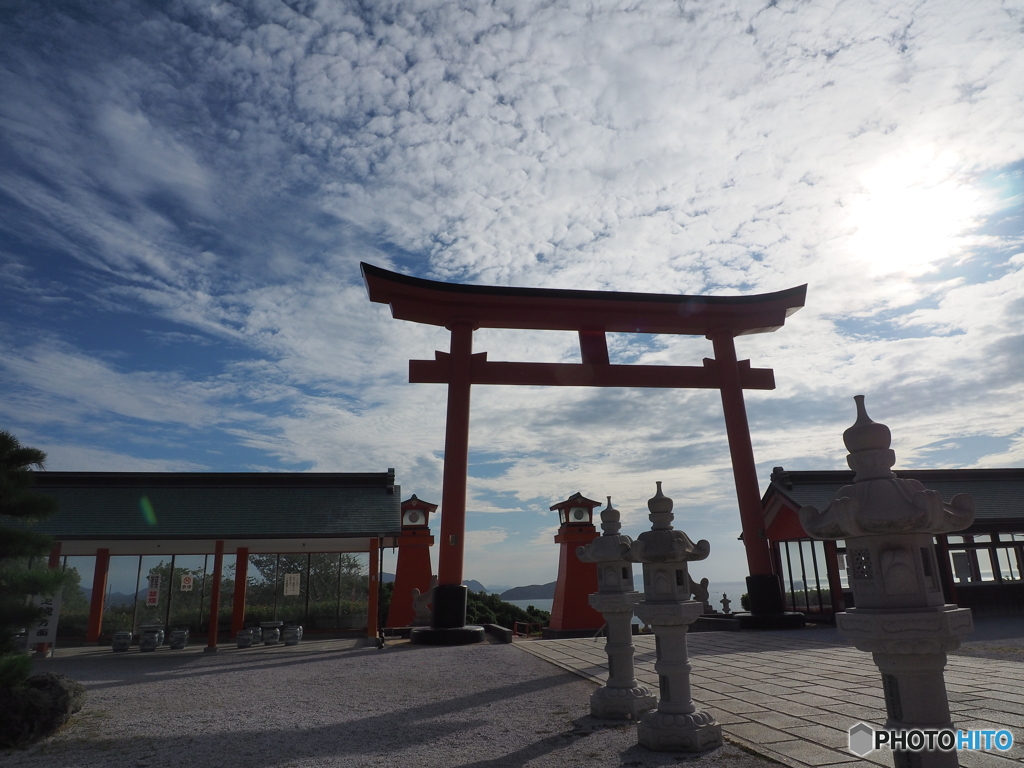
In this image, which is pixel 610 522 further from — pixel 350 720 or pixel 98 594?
pixel 98 594

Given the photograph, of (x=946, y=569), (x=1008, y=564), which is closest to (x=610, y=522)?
(x=946, y=569)

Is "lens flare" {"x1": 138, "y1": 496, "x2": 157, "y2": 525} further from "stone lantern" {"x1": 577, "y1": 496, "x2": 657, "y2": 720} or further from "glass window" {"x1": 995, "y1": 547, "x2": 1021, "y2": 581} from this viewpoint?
"glass window" {"x1": 995, "y1": 547, "x2": 1021, "y2": 581}

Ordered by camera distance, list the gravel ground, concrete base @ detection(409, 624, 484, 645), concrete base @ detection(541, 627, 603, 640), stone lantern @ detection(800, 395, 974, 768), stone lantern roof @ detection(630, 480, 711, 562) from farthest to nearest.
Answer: concrete base @ detection(541, 627, 603, 640) < concrete base @ detection(409, 624, 484, 645) < stone lantern roof @ detection(630, 480, 711, 562) < the gravel ground < stone lantern @ detection(800, 395, 974, 768)

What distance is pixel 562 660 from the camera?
9367 millimetres

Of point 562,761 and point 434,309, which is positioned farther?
point 434,309

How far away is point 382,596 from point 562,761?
18.5m

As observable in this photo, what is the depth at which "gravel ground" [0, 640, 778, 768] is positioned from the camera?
467 centimetres

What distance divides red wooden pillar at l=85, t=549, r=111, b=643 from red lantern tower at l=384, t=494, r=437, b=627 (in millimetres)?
7881

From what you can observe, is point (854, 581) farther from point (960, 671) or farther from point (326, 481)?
point (326, 481)

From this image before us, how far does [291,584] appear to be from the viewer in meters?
17.7

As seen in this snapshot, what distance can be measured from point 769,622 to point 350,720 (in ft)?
34.7

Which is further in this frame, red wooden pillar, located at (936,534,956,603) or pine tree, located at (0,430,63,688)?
red wooden pillar, located at (936,534,956,603)

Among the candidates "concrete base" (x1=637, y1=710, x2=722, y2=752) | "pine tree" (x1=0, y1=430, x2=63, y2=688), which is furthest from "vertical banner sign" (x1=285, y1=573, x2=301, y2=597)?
"concrete base" (x1=637, y1=710, x2=722, y2=752)

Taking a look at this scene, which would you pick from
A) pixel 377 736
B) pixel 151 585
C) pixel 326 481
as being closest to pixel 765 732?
pixel 377 736
